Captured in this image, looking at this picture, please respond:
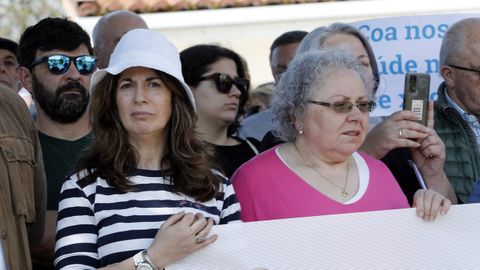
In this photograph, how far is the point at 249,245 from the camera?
119 inches

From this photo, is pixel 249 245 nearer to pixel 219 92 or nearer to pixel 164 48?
pixel 164 48

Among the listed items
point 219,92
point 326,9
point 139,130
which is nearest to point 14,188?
point 139,130

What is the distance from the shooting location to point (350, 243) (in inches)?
122

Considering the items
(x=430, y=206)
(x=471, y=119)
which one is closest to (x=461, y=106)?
(x=471, y=119)

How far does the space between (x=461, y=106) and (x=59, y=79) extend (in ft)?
6.81

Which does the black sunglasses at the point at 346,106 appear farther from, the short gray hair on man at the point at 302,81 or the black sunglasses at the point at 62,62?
the black sunglasses at the point at 62,62

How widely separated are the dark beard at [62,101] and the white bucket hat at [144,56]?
1000 mm

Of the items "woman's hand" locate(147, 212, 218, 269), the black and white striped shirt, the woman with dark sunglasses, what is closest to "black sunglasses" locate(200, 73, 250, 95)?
the woman with dark sunglasses

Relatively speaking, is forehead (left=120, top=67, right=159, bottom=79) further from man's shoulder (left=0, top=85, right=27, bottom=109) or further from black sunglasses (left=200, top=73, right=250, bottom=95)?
black sunglasses (left=200, top=73, right=250, bottom=95)

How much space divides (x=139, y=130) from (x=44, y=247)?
0.84m

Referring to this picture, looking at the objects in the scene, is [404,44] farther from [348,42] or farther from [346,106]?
[346,106]

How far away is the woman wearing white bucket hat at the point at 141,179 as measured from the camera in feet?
9.39

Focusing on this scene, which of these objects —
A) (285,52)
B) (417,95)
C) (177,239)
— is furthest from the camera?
(285,52)

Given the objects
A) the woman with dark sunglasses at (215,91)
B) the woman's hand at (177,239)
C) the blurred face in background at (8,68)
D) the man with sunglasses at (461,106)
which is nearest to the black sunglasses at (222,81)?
the woman with dark sunglasses at (215,91)
